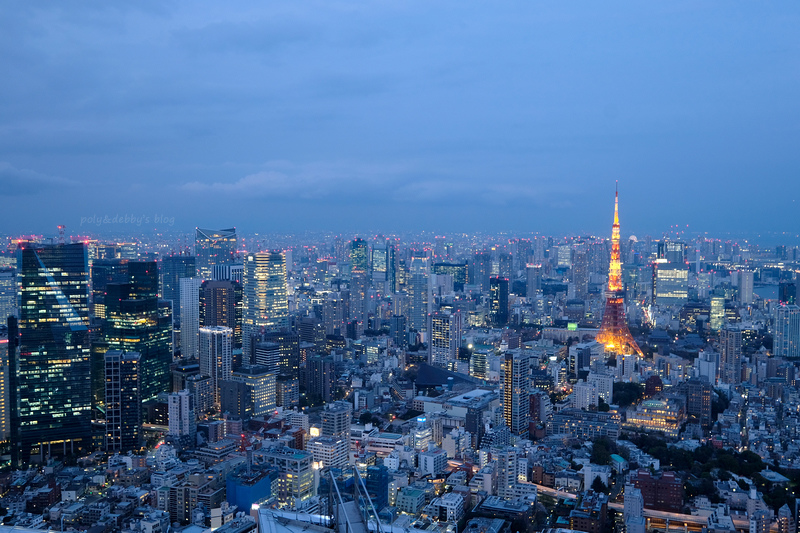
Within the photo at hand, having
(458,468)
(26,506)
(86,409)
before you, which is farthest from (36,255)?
(458,468)

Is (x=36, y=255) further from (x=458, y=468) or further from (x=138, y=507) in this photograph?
(x=458, y=468)

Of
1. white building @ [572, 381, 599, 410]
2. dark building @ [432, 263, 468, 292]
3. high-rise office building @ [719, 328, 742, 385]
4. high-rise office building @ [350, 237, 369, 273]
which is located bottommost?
white building @ [572, 381, 599, 410]

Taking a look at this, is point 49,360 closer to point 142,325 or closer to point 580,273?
point 142,325

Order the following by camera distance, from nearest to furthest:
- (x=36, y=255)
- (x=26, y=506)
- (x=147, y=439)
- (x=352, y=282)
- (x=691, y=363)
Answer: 1. (x=26, y=506)
2. (x=36, y=255)
3. (x=147, y=439)
4. (x=691, y=363)
5. (x=352, y=282)

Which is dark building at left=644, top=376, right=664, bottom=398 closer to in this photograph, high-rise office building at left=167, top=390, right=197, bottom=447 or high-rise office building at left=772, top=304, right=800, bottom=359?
high-rise office building at left=772, top=304, right=800, bottom=359

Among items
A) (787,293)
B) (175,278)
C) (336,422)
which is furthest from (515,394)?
(787,293)

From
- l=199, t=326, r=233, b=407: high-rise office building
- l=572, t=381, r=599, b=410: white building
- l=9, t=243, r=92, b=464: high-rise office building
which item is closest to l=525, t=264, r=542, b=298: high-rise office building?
l=572, t=381, r=599, b=410: white building
